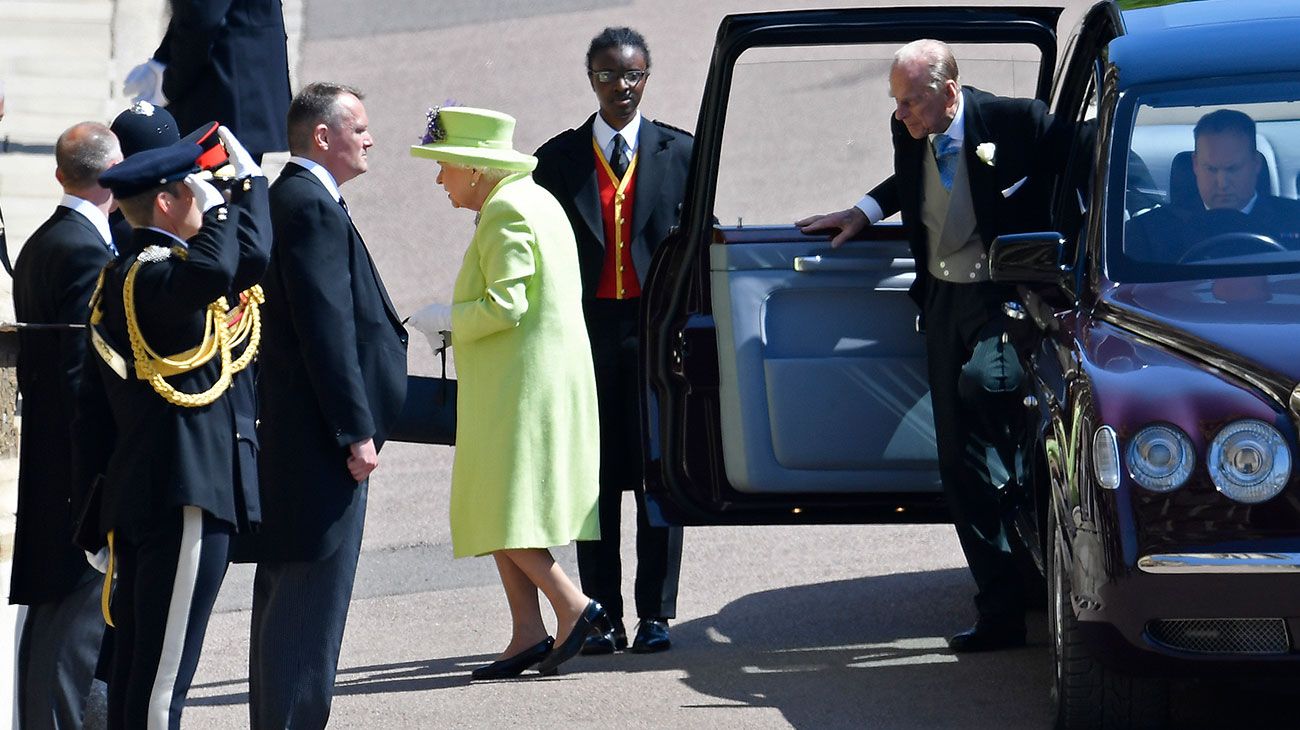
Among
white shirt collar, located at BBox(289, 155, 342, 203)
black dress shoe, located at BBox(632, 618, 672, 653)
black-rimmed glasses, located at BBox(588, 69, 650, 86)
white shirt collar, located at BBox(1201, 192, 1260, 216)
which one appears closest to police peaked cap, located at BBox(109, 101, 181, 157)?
white shirt collar, located at BBox(289, 155, 342, 203)

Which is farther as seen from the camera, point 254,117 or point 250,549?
point 254,117

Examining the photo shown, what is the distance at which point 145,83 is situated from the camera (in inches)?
279

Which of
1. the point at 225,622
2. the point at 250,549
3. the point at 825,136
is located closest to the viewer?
the point at 250,549

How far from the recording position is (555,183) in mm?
7656

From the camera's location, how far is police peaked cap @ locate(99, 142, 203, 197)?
5.00 metres

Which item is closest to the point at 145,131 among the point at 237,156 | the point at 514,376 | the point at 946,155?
the point at 237,156

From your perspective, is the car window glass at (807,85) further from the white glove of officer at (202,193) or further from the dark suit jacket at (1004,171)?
the white glove of officer at (202,193)

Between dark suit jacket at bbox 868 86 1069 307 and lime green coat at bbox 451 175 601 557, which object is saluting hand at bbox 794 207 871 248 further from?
lime green coat at bbox 451 175 601 557

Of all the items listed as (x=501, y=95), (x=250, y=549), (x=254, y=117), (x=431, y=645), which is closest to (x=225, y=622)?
(x=431, y=645)

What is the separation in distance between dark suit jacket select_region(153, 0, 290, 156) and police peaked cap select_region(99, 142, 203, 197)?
7.19ft

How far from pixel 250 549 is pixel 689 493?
193 cm

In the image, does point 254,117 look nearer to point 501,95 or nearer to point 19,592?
point 19,592

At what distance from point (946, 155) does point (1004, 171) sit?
20 centimetres

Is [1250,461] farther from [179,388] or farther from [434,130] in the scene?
[434,130]
